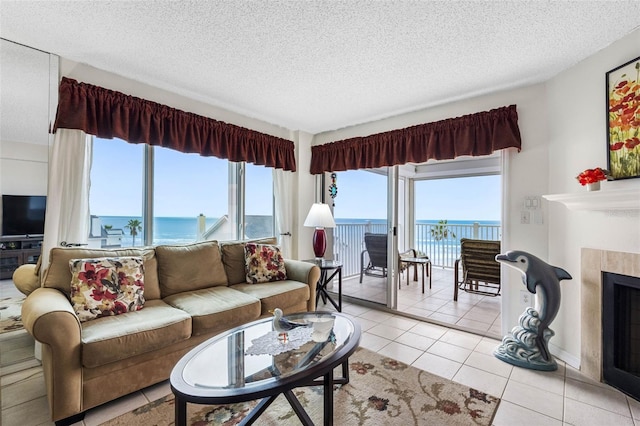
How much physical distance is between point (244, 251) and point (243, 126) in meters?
1.54

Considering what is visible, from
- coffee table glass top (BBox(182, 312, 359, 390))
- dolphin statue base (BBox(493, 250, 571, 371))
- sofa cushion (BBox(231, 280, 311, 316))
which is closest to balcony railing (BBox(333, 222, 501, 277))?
sofa cushion (BBox(231, 280, 311, 316))

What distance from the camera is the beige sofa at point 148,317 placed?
1.54 m

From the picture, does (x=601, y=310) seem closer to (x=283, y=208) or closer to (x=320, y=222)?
(x=320, y=222)

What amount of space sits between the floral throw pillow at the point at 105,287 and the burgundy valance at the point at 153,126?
1.11m

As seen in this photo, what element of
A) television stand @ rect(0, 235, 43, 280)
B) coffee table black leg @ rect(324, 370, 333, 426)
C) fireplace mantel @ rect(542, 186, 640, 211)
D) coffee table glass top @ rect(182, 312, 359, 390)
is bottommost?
coffee table black leg @ rect(324, 370, 333, 426)

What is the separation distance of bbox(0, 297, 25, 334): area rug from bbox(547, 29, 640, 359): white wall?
422 centimetres

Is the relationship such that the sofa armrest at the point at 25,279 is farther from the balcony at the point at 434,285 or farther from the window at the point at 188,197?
the balcony at the point at 434,285

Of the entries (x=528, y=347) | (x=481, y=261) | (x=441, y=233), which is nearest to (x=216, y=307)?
(x=528, y=347)

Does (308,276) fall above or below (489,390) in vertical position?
above

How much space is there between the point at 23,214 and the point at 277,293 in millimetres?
2044

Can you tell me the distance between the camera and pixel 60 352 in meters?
1.51

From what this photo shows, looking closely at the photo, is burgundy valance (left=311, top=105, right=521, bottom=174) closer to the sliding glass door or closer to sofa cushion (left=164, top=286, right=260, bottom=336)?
the sliding glass door

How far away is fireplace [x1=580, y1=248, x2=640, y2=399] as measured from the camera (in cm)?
189

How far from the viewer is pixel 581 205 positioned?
2068mm
